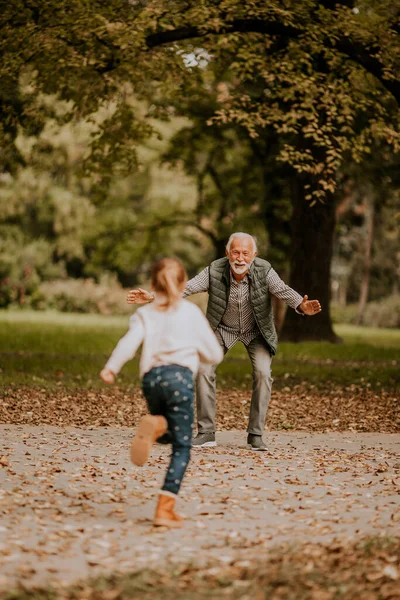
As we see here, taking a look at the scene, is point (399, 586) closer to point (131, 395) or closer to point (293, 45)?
point (131, 395)

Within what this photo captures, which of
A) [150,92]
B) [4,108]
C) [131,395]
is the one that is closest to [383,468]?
[131,395]

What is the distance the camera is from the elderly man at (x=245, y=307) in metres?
8.97

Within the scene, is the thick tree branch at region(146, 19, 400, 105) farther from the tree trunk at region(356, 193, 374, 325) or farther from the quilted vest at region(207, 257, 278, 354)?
the tree trunk at region(356, 193, 374, 325)

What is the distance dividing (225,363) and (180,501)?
13072mm

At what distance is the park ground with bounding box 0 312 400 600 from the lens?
4.95 metres

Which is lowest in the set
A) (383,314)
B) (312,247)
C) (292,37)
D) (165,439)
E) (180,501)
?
(383,314)

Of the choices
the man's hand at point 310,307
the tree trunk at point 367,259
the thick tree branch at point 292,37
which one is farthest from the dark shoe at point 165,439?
the tree trunk at point 367,259

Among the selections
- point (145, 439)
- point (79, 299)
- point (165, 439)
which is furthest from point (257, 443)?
point (79, 299)

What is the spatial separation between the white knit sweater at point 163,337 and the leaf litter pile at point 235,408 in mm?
5196

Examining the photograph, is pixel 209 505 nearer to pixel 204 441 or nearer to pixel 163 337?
pixel 163 337

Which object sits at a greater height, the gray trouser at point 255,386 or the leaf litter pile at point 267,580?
the leaf litter pile at point 267,580

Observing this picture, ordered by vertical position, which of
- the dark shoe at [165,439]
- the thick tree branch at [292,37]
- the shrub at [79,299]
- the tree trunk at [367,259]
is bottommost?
the shrub at [79,299]

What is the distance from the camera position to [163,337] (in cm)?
624

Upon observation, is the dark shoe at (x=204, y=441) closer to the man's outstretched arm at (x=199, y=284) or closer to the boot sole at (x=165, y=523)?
the man's outstretched arm at (x=199, y=284)
